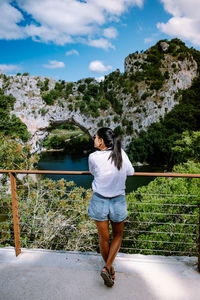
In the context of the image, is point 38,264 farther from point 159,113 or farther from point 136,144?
point 159,113

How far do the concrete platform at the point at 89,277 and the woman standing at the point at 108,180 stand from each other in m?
0.19

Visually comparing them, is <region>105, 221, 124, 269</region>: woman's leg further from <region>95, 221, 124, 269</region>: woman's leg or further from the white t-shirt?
the white t-shirt

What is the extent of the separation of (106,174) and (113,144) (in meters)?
0.24

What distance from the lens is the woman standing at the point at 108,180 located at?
5.06 ft

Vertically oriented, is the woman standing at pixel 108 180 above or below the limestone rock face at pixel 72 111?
below

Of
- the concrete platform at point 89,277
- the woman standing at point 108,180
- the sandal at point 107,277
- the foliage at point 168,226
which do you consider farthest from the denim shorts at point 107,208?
the foliage at point 168,226

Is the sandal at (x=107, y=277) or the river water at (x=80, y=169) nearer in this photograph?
the sandal at (x=107, y=277)

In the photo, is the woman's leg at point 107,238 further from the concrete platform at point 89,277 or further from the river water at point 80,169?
the river water at point 80,169

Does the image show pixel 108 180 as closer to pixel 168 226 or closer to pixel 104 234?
pixel 104 234

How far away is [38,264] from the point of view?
81.0 inches

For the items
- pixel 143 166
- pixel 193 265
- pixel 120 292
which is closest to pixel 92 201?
pixel 120 292

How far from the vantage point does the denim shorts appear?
159cm

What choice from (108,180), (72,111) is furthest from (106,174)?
(72,111)

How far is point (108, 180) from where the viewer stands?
154cm
